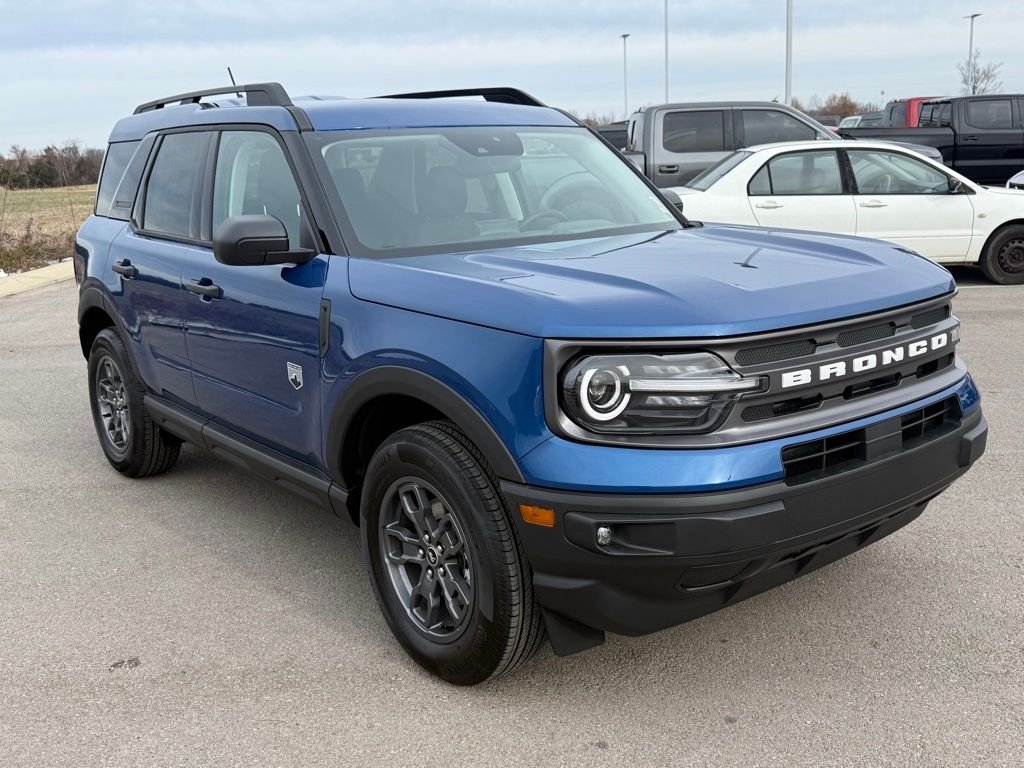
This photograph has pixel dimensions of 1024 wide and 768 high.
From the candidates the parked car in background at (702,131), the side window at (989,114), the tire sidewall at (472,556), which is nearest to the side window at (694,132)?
the parked car in background at (702,131)

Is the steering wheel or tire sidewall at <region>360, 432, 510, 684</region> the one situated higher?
the steering wheel

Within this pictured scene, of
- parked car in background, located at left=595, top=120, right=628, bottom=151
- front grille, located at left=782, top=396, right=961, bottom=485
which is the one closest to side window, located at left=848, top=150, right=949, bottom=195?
front grille, located at left=782, top=396, right=961, bottom=485

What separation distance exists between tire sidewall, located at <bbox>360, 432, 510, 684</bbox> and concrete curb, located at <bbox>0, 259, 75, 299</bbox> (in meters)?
11.6

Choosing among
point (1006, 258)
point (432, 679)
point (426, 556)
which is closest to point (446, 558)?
point (426, 556)

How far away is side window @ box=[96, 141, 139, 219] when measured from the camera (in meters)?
5.62

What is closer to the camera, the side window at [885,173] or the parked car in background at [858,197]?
the parked car in background at [858,197]

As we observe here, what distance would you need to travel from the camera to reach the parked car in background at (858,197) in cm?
1038

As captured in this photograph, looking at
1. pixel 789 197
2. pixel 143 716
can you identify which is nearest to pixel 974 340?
pixel 789 197

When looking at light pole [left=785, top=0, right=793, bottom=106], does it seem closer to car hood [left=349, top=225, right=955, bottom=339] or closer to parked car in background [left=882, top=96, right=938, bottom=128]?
parked car in background [left=882, top=96, right=938, bottom=128]

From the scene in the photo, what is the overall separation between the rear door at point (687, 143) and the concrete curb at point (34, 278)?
Result: 7.76 m

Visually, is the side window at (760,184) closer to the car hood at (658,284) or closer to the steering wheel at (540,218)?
the steering wheel at (540,218)

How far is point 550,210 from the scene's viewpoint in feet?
13.7

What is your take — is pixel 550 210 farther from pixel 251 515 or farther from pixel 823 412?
pixel 251 515

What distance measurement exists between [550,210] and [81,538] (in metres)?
2.64
